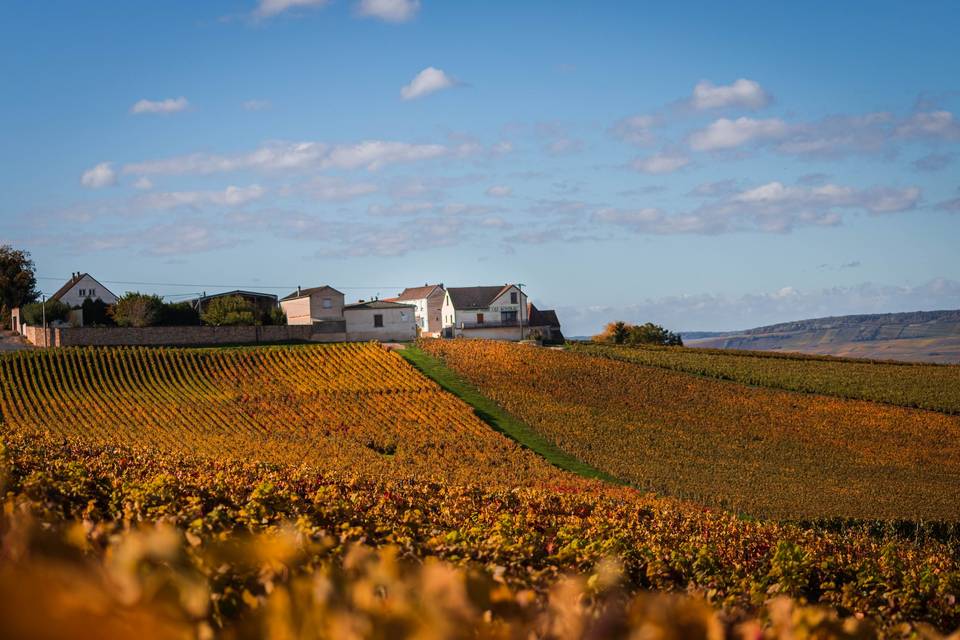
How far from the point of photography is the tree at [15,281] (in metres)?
80.2

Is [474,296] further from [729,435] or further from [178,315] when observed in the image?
[729,435]

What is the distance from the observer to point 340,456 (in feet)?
86.0

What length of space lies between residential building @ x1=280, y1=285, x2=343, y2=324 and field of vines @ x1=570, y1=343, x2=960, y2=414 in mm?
22547

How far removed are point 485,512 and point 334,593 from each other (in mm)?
9567

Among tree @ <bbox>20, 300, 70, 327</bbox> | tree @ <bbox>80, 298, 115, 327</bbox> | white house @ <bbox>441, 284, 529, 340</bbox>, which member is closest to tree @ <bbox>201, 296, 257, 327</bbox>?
tree @ <bbox>80, 298, 115, 327</bbox>

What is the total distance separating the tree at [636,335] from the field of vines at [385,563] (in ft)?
271

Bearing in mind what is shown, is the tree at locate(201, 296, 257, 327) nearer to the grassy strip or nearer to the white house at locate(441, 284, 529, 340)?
the grassy strip

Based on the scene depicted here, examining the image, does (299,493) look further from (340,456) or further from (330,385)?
(330,385)

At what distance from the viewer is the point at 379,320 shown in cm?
7681

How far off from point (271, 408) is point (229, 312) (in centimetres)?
3762

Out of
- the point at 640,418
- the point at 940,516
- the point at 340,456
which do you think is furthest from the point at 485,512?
the point at 640,418

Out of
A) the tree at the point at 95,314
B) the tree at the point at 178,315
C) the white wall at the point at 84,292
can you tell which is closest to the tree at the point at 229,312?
the tree at the point at 178,315

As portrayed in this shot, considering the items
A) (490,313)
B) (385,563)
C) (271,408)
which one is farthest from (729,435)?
(490,313)

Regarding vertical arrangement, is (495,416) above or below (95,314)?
below
